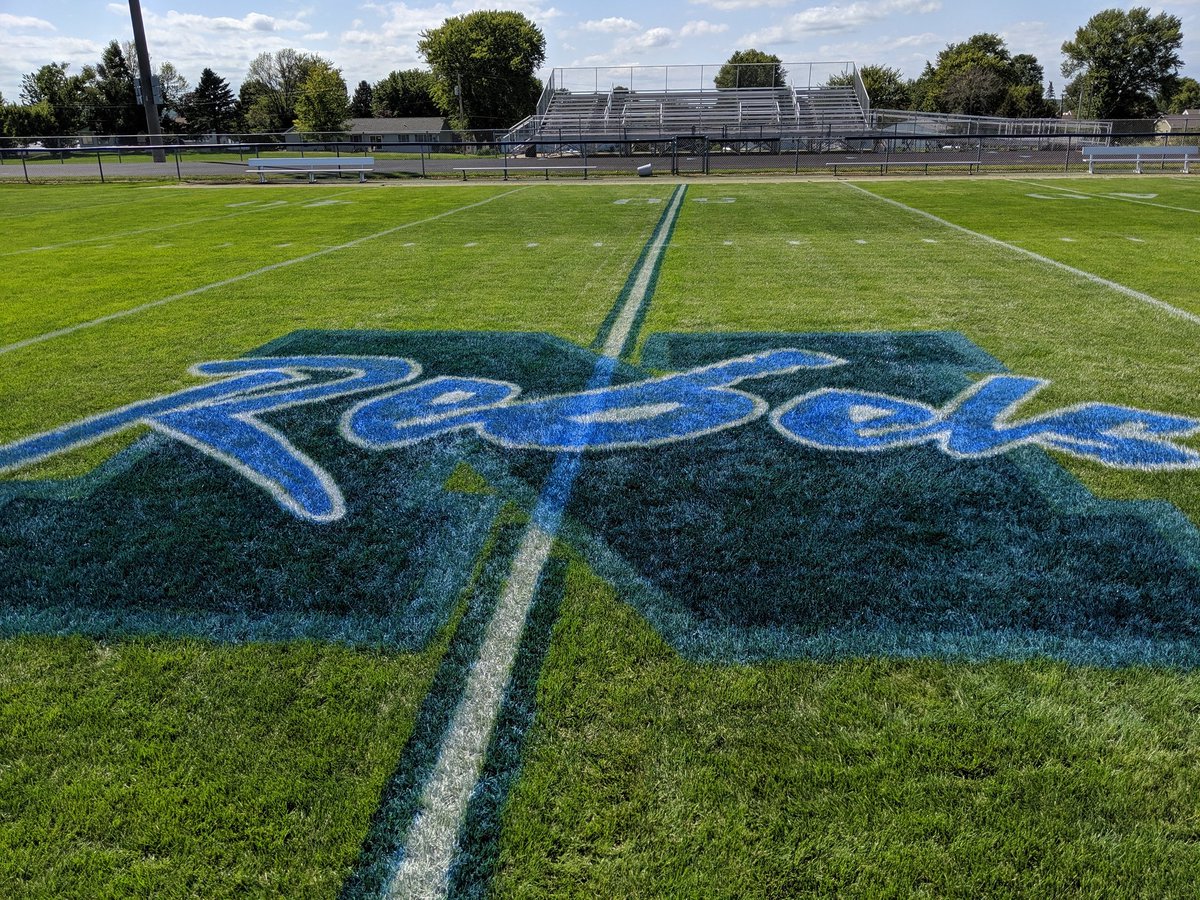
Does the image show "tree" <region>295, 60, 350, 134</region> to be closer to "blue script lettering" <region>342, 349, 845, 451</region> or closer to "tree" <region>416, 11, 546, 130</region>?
"tree" <region>416, 11, 546, 130</region>

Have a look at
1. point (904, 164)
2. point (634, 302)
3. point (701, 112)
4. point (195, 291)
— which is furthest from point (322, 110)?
point (634, 302)

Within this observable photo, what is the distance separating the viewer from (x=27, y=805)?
1.92 m

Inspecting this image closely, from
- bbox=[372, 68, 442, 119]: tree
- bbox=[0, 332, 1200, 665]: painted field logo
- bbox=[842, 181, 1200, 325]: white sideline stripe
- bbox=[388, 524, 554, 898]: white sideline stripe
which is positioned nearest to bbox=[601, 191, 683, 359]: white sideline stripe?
bbox=[0, 332, 1200, 665]: painted field logo

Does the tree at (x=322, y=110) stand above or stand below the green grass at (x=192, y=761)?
above

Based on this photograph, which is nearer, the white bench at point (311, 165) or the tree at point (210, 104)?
the white bench at point (311, 165)

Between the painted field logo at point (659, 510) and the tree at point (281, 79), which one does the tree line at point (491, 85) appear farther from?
the painted field logo at point (659, 510)

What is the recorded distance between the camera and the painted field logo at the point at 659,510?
2.65 meters

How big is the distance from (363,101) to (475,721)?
10433 centimetres

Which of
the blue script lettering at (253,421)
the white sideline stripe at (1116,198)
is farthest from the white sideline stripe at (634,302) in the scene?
the white sideline stripe at (1116,198)

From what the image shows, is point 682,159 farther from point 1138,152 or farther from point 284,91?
point 284,91

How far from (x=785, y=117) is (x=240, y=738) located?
49236 mm

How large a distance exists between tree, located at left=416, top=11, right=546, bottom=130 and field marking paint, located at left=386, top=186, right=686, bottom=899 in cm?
8042

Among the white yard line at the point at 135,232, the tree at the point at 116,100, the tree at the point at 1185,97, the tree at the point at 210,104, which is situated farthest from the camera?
the tree at the point at 1185,97

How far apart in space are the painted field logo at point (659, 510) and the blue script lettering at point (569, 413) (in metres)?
0.02
